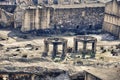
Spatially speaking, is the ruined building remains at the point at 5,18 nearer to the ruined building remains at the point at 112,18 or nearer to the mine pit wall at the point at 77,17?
the mine pit wall at the point at 77,17

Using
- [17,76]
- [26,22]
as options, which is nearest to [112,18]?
[26,22]

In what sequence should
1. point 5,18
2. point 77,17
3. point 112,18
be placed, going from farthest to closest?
point 77,17
point 112,18
point 5,18

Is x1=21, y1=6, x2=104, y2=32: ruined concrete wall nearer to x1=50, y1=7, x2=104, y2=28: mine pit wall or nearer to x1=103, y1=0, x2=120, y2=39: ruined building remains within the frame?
x1=50, y1=7, x2=104, y2=28: mine pit wall

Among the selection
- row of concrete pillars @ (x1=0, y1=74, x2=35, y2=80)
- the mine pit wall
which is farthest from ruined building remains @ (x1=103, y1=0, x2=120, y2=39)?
row of concrete pillars @ (x1=0, y1=74, x2=35, y2=80)

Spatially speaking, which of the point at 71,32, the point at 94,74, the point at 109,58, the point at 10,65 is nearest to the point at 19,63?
the point at 10,65

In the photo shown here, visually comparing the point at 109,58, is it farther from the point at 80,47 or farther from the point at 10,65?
the point at 10,65

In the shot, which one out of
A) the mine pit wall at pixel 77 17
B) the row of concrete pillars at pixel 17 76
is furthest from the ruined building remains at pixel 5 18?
the row of concrete pillars at pixel 17 76

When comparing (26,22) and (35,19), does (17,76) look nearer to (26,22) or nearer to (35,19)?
(26,22)
